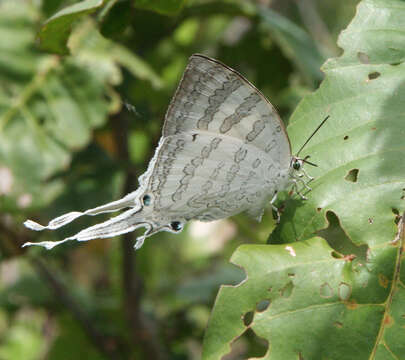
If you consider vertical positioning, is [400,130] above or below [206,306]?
above

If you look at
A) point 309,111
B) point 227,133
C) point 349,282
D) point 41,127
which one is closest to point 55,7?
point 41,127

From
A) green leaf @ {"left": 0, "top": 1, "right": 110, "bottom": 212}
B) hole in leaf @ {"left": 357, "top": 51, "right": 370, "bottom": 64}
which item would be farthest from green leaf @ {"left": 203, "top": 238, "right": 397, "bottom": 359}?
green leaf @ {"left": 0, "top": 1, "right": 110, "bottom": 212}

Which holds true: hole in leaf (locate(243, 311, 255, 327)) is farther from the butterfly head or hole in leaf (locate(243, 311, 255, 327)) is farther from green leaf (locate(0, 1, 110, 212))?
green leaf (locate(0, 1, 110, 212))

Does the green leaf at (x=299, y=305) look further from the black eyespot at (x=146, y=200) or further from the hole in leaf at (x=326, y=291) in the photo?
the black eyespot at (x=146, y=200)

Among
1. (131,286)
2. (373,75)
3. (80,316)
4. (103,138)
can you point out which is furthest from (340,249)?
(103,138)

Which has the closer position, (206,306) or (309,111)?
(309,111)

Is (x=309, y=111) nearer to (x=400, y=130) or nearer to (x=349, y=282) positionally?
(x=400, y=130)

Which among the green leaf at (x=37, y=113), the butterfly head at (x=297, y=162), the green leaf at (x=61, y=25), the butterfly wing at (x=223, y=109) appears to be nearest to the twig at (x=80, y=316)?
the green leaf at (x=37, y=113)
